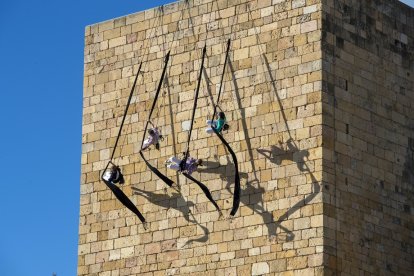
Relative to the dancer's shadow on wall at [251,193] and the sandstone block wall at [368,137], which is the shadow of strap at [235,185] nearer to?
the dancer's shadow on wall at [251,193]

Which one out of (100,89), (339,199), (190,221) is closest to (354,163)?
(339,199)

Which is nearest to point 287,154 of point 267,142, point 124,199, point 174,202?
point 267,142

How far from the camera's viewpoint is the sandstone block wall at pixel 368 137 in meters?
38.1

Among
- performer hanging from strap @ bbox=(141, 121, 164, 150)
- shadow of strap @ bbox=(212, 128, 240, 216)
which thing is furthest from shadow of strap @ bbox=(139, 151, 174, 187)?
shadow of strap @ bbox=(212, 128, 240, 216)

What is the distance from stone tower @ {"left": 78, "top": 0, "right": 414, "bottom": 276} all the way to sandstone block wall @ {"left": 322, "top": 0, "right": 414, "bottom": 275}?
4 centimetres

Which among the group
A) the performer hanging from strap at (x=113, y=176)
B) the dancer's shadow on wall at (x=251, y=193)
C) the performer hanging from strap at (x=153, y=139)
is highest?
the performer hanging from strap at (x=153, y=139)

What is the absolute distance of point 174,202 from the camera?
131 feet

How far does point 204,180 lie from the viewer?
129 ft

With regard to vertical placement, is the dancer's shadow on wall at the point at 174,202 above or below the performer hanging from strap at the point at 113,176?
below

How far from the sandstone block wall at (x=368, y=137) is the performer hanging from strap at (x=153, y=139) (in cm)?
405

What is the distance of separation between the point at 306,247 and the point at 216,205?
2.35 m

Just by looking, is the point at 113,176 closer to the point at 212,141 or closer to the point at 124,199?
the point at 124,199

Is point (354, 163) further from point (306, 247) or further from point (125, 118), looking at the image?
point (125, 118)

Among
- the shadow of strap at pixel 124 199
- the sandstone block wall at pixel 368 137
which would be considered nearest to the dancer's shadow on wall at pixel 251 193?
the sandstone block wall at pixel 368 137
